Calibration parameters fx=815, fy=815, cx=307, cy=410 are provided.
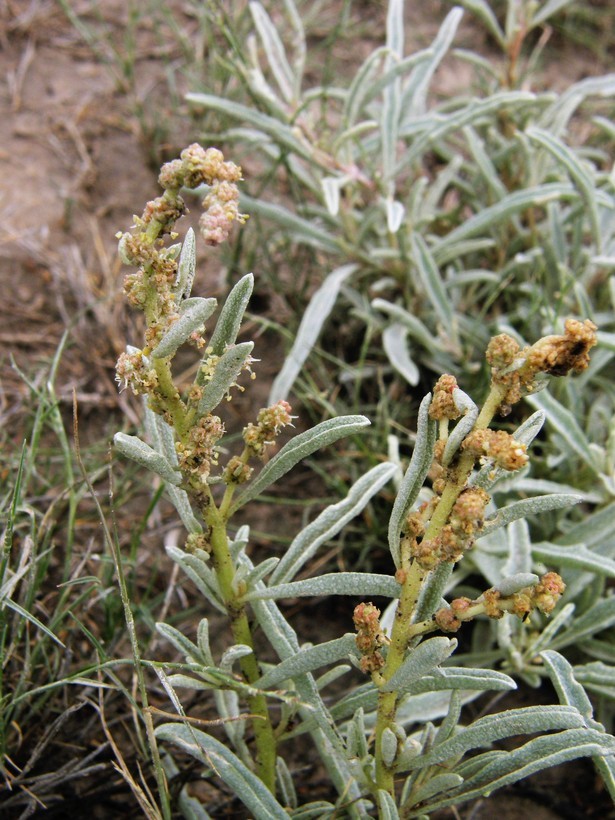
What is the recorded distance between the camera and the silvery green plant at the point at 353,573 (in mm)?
1223

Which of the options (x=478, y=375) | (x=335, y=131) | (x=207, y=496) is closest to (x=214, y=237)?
(x=207, y=496)

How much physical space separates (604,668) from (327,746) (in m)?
0.66

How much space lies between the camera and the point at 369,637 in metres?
1.29

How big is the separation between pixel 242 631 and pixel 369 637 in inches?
12.2

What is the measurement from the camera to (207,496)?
1390mm

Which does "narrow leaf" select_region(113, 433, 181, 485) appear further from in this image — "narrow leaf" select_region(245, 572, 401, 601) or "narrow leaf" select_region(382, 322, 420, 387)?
"narrow leaf" select_region(382, 322, 420, 387)

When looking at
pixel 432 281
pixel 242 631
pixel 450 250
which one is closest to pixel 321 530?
pixel 242 631

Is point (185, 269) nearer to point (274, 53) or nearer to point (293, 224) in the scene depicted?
point (293, 224)

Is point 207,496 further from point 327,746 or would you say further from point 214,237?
point 327,746

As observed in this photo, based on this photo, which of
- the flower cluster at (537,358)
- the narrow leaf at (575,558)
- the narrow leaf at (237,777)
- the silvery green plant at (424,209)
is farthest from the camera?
the silvery green plant at (424,209)

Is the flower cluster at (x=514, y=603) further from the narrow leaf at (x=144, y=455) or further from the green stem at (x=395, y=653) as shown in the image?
the narrow leaf at (x=144, y=455)

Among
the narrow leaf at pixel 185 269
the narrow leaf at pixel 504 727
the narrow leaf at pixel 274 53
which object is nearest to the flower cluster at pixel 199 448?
the narrow leaf at pixel 185 269

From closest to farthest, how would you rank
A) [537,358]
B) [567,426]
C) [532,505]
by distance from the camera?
[537,358], [532,505], [567,426]

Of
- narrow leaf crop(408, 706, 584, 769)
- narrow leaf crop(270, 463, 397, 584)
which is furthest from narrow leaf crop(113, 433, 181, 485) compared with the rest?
narrow leaf crop(408, 706, 584, 769)
